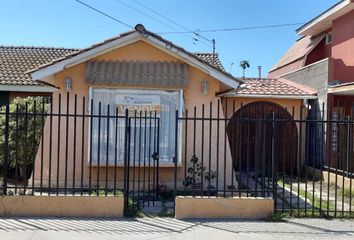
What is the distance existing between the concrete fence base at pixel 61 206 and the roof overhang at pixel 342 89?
7729 mm

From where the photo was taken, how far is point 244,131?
1556 centimetres

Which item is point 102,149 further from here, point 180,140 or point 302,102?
point 302,102

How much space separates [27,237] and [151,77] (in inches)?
209

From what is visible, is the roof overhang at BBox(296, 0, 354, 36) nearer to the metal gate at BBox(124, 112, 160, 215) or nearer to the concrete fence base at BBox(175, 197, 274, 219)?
the metal gate at BBox(124, 112, 160, 215)

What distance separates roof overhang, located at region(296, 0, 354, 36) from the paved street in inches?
370

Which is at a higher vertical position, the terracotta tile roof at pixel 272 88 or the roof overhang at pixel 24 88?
the terracotta tile roof at pixel 272 88

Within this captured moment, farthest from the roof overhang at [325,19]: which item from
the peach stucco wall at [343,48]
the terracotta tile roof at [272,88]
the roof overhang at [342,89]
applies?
the roof overhang at [342,89]

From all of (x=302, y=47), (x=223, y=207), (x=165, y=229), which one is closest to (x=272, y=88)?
(x=302, y=47)

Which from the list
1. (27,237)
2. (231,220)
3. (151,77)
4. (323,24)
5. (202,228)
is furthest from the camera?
(323,24)

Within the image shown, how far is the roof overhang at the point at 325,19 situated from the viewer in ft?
49.1

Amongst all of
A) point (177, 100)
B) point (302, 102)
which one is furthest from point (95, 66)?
point (302, 102)

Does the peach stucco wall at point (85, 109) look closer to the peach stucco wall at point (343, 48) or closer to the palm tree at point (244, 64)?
the peach stucco wall at point (343, 48)

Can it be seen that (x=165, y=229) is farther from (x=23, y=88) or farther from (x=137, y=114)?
(x=23, y=88)

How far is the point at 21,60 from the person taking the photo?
56.2ft
